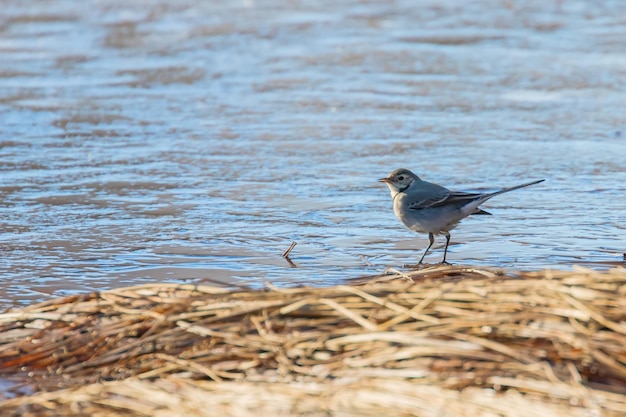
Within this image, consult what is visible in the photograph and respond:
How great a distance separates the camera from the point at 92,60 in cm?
1228

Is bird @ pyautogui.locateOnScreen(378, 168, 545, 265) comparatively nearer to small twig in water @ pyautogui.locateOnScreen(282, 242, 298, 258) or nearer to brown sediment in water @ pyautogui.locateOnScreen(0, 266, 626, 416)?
small twig in water @ pyautogui.locateOnScreen(282, 242, 298, 258)

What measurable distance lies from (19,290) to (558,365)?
3.03 m

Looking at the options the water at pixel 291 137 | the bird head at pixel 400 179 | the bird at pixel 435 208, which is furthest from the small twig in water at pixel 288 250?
the bird head at pixel 400 179

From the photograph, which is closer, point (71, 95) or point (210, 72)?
point (71, 95)

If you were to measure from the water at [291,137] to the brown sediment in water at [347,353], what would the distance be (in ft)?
1.02

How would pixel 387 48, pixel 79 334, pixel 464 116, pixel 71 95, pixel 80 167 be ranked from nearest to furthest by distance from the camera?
pixel 79 334, pixel 80 167, pixel 464 116, pixel 71 95, pixel 387 48

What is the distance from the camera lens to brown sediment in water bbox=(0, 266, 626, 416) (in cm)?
328

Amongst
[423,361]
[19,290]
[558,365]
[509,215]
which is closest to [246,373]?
[423,361]

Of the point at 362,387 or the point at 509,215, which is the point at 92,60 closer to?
the point at 509,215

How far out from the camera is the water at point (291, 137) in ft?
20.0

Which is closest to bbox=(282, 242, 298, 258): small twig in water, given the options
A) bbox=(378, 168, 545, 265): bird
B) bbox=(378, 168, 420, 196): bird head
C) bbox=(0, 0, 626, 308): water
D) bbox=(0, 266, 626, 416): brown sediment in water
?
bbox=(0, 0, 626, 308): water

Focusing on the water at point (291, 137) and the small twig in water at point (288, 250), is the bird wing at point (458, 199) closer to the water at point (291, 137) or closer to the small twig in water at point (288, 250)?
the water at point (291, 137)

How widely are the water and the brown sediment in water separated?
31 centimetres

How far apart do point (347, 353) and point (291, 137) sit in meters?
5.48
